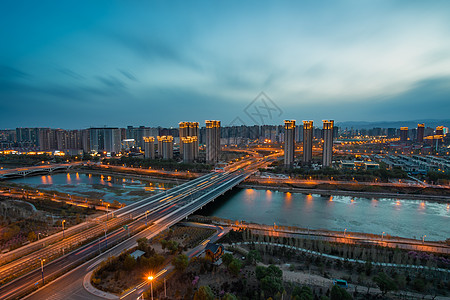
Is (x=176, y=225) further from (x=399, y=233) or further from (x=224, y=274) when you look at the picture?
(x=399, y=233)

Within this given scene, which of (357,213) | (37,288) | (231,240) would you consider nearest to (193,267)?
(231,240)

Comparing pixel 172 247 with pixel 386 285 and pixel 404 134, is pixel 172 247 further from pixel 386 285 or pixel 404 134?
pixel 404 134

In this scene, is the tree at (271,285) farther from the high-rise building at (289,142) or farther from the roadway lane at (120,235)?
the high-rise building at (289,142)

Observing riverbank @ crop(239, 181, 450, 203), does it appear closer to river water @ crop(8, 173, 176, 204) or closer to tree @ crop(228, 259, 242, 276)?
river water @ crop(8, 173, 176, 204)

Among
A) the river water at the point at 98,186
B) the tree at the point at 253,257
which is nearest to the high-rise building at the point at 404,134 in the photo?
the river water at the point at 98,186

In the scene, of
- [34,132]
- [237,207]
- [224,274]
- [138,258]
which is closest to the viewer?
[224,274]
